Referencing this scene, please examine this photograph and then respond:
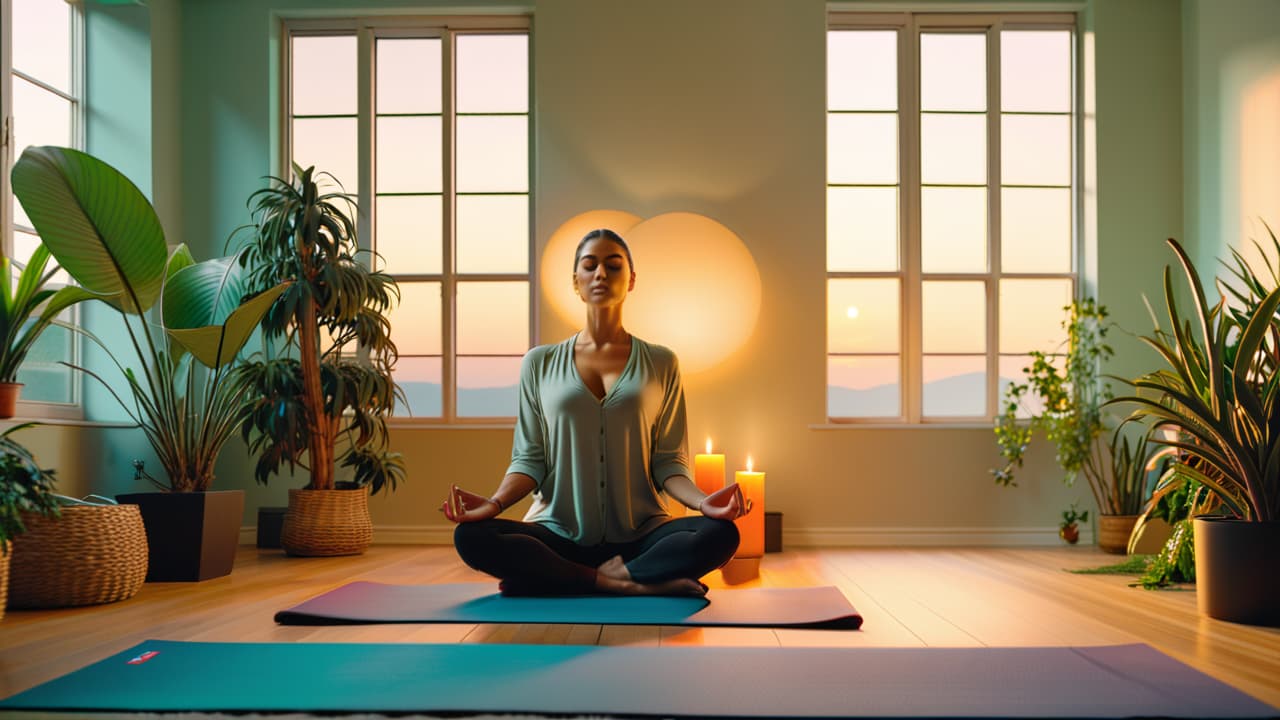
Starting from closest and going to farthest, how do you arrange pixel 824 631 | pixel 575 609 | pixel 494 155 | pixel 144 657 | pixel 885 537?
1. pixel 144 657
2. pixel 824 631
3. pixel 575 609
4. pixel 885 537
5. pixel 494 155

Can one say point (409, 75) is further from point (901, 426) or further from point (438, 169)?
point (901, 426)

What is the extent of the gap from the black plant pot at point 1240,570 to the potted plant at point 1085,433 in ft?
6.71

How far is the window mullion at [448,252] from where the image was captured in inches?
214

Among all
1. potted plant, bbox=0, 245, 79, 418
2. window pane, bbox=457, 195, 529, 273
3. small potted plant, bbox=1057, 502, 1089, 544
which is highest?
window pane, bbox=457, 195, 529, 273

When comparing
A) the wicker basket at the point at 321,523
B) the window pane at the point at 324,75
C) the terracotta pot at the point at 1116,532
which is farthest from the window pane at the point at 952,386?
the window pane at the point at 324,75

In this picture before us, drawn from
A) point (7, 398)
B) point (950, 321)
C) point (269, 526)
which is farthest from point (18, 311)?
point (950, 321)

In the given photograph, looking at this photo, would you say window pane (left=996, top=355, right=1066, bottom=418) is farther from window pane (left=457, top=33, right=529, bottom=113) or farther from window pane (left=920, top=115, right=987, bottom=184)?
window pane (left=457, top=33, right=529, bottom=113)

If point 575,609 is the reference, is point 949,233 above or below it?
above

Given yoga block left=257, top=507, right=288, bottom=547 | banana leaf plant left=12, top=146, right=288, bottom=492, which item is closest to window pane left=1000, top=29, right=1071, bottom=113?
banana leaf plant left=12, top=146, right=288, bottom=492

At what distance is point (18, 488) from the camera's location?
8.68 feet

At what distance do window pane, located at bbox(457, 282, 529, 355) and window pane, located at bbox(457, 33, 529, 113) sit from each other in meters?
0.97

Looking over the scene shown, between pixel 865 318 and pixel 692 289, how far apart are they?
1.05 meters

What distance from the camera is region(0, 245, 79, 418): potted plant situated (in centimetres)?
336

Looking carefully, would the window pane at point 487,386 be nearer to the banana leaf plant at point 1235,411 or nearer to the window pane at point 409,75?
the window pane at point 409,75
